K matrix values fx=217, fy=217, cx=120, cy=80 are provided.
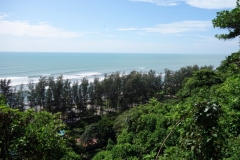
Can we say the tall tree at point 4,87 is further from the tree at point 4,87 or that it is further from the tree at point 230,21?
the tree at point 230,21

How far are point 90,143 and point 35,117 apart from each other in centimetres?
2130

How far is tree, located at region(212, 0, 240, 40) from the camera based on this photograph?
22.0 feet

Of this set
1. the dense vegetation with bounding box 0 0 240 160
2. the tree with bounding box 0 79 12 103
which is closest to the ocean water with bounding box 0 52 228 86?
the tree with bounding box 0 79 12 103

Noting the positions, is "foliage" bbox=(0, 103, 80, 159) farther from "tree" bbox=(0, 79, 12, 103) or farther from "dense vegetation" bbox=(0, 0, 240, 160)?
"tree" bbox=(0, 79, 12, 103)

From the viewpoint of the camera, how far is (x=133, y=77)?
42.8 meters

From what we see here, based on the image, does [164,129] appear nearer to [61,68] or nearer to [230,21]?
[230,21]

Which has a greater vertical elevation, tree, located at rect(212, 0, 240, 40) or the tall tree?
tree, located at rect(212, 0, 240, 40)

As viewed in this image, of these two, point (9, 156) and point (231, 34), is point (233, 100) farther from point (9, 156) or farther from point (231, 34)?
point (9, 156)

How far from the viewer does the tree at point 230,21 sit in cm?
670

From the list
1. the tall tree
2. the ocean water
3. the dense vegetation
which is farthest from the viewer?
the ocean water

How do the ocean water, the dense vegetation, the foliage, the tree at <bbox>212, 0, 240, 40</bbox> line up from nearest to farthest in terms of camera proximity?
the dense vegetation, the foliage, the tree at <bbox>212, 0, 240, 40</bbox>, the ocean water

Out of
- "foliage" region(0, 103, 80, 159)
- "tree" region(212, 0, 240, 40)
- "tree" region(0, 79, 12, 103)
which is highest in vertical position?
"tree" region(212, 0, 240, 40)

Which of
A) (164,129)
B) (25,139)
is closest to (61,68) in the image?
(164,129)

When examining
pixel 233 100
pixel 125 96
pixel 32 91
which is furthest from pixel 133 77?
pixel 233 100
